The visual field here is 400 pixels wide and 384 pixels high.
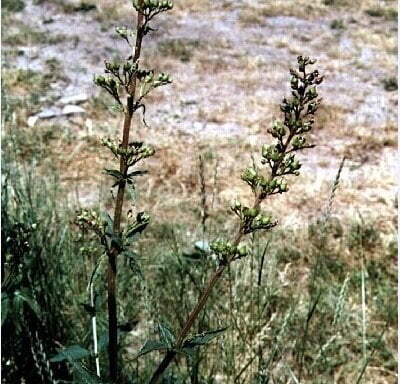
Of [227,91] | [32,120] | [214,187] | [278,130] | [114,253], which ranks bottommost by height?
[32,120]

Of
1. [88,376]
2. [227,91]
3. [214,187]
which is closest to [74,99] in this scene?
[227,91]

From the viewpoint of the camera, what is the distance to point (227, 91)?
200 inches

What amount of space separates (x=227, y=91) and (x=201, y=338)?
13.9ft

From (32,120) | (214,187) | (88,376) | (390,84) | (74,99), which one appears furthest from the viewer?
(390,84)

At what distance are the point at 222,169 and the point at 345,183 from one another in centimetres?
65

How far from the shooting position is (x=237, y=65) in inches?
220

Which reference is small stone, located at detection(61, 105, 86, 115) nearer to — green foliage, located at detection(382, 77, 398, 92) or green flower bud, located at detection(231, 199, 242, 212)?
green foliage, located at detection(382, 77, 398, 92)

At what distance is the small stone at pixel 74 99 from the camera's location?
4.75m

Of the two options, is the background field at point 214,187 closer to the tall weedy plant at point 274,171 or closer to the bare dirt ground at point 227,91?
the bare dirt ground at point 227,91

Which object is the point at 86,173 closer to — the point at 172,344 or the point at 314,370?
the point at 314,370

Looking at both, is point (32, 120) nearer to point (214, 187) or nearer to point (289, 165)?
point (214, 187)

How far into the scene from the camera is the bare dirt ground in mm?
3715

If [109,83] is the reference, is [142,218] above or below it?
below

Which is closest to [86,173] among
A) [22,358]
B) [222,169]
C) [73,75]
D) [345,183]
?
[222,169]
